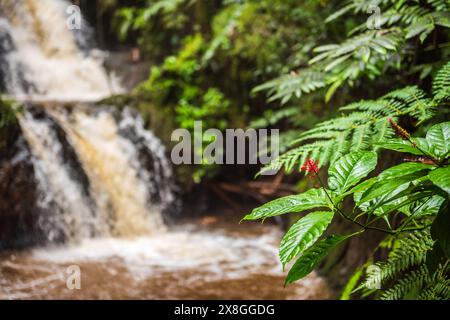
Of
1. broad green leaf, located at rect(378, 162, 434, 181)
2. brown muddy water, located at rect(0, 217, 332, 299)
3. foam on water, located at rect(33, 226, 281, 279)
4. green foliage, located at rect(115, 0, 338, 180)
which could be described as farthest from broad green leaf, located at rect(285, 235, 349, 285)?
green foliage, located at rect(115, 0, 338, 180)

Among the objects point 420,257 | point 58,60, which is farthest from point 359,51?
point 58,60

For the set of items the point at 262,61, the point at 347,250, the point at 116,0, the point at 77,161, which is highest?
the point at 116,0

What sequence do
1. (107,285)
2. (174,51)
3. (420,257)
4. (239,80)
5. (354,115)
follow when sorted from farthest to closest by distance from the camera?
(174,51) → (239,80) → (107,285) → (354,115) → (420,257)

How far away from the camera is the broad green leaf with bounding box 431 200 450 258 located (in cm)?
85

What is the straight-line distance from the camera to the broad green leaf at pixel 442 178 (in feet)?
2.49

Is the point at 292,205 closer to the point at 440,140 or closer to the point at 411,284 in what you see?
the point at 440,140

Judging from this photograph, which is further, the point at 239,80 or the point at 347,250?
the point at 239,80

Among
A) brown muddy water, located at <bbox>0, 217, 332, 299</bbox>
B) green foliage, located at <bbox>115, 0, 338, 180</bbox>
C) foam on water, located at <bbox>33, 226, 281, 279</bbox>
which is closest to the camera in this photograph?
brown muddy water, located at <bbox>0, 217, 332, 299</bbox>

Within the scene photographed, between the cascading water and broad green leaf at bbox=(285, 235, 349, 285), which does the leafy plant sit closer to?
broad green leaf at bbox=(285, 235, 349, 285)

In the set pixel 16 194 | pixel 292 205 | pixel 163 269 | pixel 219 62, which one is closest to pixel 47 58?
pixel 219 62

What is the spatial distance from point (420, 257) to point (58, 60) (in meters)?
9.75

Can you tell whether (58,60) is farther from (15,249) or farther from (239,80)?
(15,249)

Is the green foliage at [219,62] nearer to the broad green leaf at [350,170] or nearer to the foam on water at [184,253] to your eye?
the foam on water at [184,253]

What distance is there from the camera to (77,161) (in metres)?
5.57
